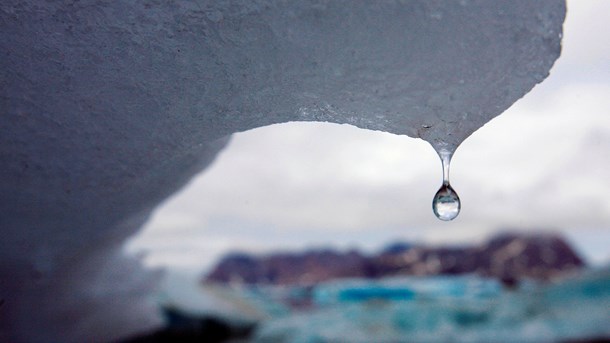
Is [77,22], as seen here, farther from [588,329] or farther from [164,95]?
[588,329]

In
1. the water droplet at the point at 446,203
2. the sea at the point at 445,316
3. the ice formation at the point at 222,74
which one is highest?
the sea at the point at 445,316

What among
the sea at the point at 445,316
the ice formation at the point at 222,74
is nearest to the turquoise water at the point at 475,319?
the sea at the point at 445,316

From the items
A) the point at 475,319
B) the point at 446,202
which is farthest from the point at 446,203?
the point at 475,319

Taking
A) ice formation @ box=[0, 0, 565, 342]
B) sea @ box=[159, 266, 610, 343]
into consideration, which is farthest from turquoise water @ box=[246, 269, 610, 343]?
ice formation @ box=[0, 0, 565, 342]

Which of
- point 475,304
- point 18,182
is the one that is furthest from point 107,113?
point 475,304

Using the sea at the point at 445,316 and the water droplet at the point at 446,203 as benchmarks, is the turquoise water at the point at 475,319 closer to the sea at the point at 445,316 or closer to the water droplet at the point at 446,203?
the sea at the point at 445,316

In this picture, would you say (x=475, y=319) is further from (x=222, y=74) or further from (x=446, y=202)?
(x=222, y=74)
